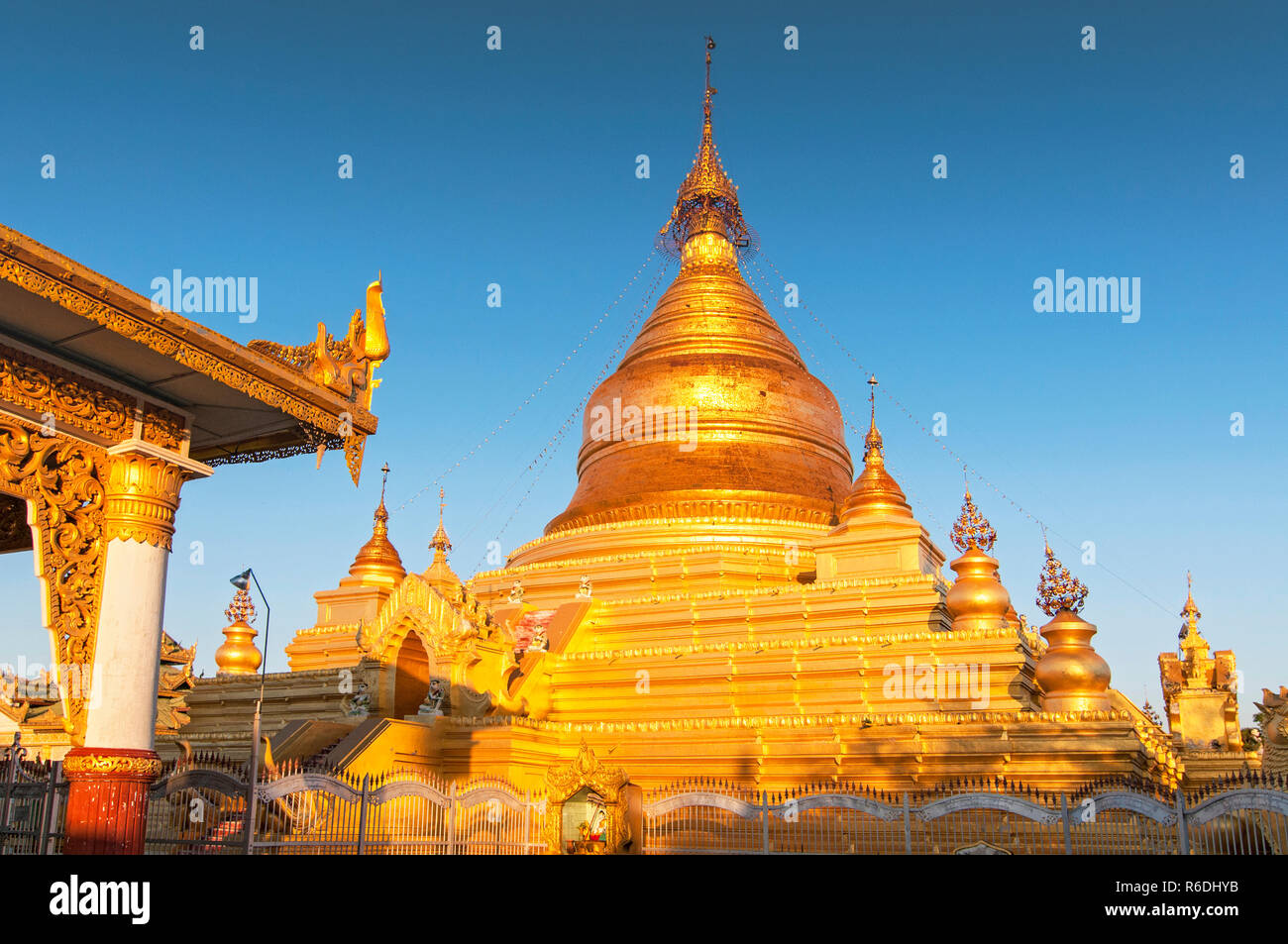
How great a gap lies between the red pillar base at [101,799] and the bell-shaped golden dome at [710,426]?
69.0 ft

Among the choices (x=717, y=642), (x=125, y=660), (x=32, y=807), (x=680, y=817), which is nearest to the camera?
(x=125, y=660)

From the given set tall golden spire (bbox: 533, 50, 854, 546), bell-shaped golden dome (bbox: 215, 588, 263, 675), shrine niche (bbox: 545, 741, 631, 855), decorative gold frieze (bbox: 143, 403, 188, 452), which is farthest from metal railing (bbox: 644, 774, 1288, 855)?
bell-shaped golden dome (bbox: 215, 588, 263, 675)

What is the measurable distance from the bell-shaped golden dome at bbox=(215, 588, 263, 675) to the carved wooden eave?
20927 mm

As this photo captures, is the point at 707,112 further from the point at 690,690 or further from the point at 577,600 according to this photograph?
the point at 690,690

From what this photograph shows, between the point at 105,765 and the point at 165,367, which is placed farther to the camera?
the point at 165,367

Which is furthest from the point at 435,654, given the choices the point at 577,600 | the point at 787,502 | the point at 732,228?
the point at 732,228

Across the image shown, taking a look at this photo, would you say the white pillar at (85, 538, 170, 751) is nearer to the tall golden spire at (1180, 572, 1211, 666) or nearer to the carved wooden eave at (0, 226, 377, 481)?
the carved wooden eave at (0, 226, 377, 481)

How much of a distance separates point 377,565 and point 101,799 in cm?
2333

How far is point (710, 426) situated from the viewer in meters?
31.2

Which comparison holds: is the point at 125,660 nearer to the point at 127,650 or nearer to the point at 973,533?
the point at 127,650

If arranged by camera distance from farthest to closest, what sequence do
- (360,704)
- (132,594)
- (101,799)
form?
1. (360,704)
2. (132,594)
3. (101,799)

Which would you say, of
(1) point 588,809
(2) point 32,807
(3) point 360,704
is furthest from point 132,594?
(3) point 360,704

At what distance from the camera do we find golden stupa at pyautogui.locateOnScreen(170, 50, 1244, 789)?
17891 mm

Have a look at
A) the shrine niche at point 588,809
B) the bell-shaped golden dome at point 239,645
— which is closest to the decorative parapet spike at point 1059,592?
the shrine niche at point 588,809
